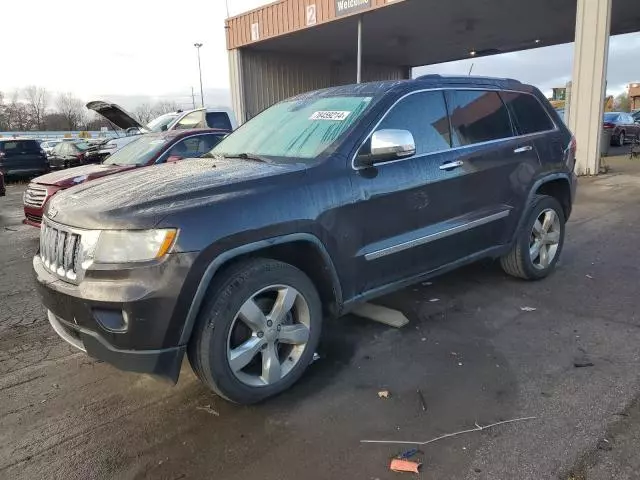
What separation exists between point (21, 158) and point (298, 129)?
17986mm

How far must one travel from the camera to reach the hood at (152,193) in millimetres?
2541

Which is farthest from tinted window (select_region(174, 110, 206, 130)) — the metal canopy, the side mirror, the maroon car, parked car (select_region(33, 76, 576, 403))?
the side mirror

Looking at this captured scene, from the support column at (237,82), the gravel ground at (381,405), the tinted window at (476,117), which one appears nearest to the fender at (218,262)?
the gravel ground at (381,405)

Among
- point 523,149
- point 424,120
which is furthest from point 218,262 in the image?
point 523,149

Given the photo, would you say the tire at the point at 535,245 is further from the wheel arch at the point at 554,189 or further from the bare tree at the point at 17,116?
the bare tree at the point at 17,116

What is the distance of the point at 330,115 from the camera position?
11.9 feet

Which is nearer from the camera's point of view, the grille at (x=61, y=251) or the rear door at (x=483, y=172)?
the grille at (x=61, y=251)

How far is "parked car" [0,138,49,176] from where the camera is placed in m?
17.8

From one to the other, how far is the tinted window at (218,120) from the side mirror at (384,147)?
9594 millimetres

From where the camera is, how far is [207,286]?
2590mm

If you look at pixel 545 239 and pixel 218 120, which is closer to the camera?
pixel 545 239

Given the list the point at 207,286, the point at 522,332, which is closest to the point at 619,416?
the point at 522,332

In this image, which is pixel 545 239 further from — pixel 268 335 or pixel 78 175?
pixel 78 175

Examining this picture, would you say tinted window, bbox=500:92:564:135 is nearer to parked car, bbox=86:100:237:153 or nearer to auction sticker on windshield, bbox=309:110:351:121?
auction sticker on windshield, bbox=309:110:351:121
